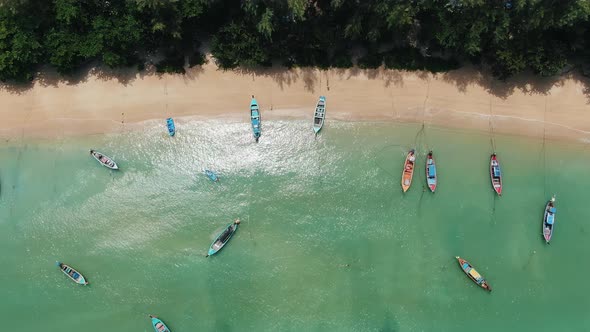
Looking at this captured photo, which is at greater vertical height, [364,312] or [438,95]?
[438,95]

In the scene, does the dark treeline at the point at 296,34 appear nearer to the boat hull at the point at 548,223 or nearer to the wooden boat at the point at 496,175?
the wooden boat at the point at 496,175

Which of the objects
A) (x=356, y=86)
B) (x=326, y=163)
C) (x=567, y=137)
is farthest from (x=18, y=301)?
(x=567, y=137)

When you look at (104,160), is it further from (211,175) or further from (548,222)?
(548,222)

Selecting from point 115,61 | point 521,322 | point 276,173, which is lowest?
point 521,322

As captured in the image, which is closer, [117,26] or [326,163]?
[117,26]

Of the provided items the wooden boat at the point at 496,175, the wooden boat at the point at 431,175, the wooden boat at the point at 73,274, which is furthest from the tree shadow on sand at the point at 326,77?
the wooden boat at the point at 73,274

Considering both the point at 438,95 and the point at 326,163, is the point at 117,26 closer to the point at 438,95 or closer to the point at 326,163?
the point at 326,163

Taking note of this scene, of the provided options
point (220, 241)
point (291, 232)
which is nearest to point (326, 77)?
point (291, 232)
